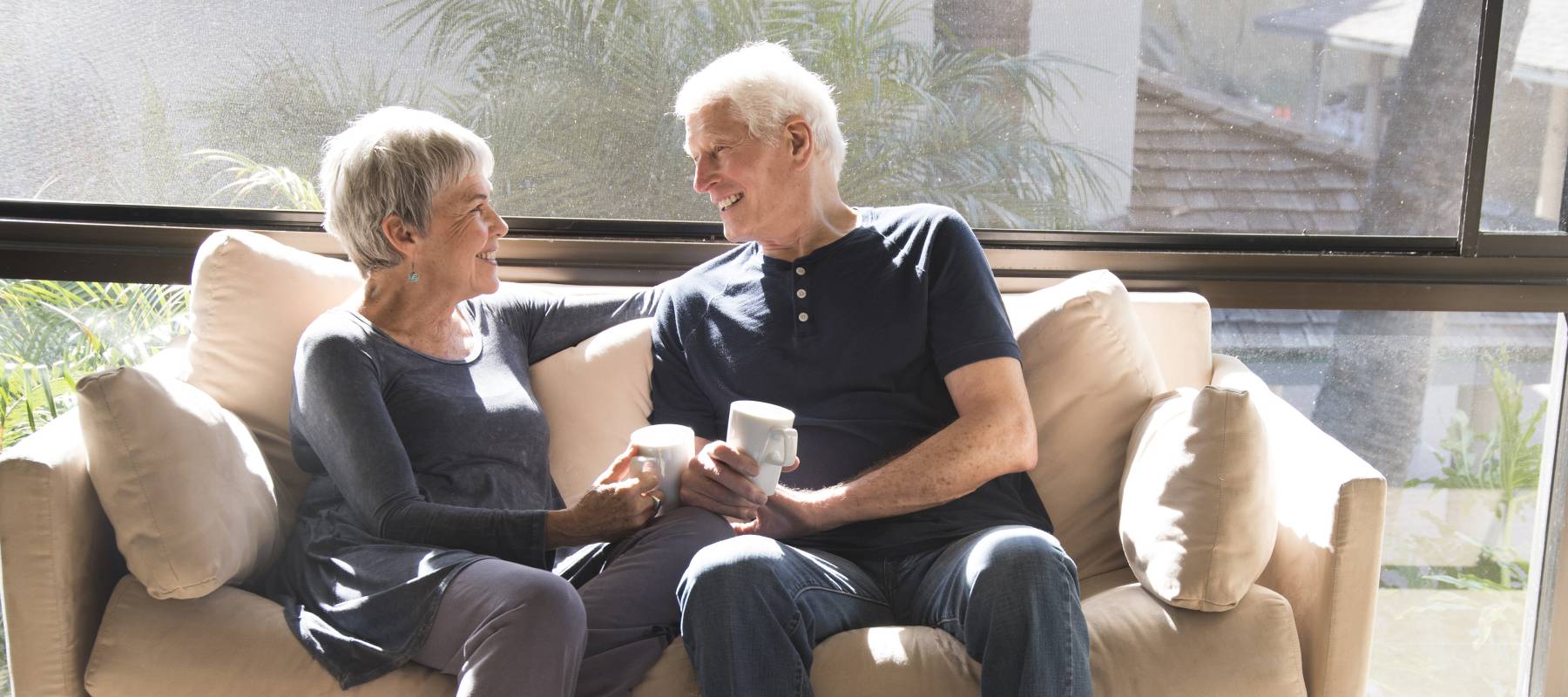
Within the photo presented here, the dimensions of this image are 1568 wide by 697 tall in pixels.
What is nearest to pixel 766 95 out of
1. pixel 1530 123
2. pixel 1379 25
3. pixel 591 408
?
pixel 591 408

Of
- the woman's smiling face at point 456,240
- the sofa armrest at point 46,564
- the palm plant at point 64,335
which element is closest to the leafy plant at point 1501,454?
the woman's smiling face at point 456,240

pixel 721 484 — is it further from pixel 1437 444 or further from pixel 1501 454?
pixel 1501 454

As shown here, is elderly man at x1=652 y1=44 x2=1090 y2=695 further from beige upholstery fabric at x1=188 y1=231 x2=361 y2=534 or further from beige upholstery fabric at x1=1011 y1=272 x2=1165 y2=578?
beige upholstery fabric at x1=188 y1=231 x2=361 y2=534

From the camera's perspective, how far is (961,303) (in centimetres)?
184

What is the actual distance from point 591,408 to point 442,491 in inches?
12.8

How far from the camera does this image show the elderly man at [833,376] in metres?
1.66

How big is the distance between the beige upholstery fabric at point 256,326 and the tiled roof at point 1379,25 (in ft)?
6.46

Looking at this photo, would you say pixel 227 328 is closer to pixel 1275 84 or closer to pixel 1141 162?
pixel 1141 162

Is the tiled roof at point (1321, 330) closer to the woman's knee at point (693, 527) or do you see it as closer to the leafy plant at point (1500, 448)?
the leafy plant at point (1500, 448)

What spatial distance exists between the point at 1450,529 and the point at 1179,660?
1.30m

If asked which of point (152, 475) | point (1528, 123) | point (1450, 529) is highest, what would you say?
point (1528, 123)

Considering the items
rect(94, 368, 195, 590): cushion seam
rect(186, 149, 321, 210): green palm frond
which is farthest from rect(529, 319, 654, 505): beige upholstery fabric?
rect(186, 149, 321, 210): green palm frond

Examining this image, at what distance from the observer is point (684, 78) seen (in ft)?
7.88

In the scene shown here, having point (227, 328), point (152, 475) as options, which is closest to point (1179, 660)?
point (152, 475)
